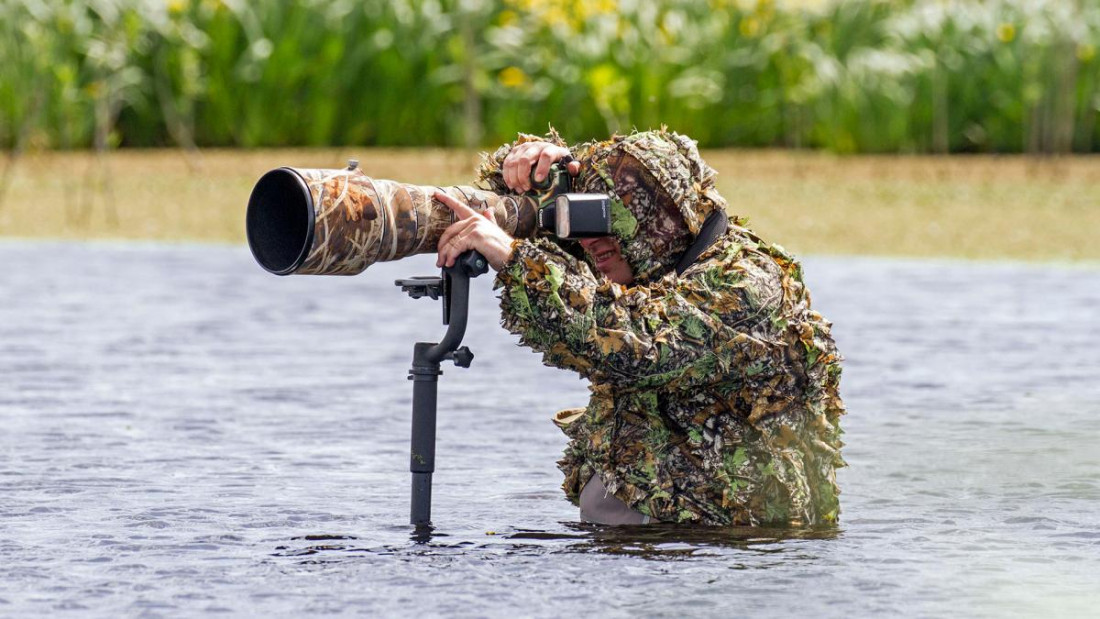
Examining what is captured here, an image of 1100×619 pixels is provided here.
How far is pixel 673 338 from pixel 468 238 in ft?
1.66

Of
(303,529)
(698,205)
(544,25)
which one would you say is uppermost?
(544,25)

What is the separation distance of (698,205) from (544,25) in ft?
39.7

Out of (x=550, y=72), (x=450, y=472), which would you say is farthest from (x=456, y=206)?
(x=550, y=72)

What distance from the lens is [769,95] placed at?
17516 mm

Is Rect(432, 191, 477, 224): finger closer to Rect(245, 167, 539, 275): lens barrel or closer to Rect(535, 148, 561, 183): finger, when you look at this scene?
Rect(245, 167, 539, 275): lens barrel

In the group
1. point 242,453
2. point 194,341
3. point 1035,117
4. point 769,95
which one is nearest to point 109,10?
point 769,95

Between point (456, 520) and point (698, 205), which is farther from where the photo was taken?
point (456, 520)

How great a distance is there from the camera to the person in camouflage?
491 cm

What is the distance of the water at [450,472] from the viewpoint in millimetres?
5004

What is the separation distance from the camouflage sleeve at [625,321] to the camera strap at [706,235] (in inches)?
4.5

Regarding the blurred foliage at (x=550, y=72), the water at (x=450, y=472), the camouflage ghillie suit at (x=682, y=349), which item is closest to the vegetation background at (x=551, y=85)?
the blurred foliage at (x=550, y=72)

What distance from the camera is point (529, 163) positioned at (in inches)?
199

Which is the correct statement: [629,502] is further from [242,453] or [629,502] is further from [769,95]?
[769,95]

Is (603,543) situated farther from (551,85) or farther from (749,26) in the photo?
(749,26)
